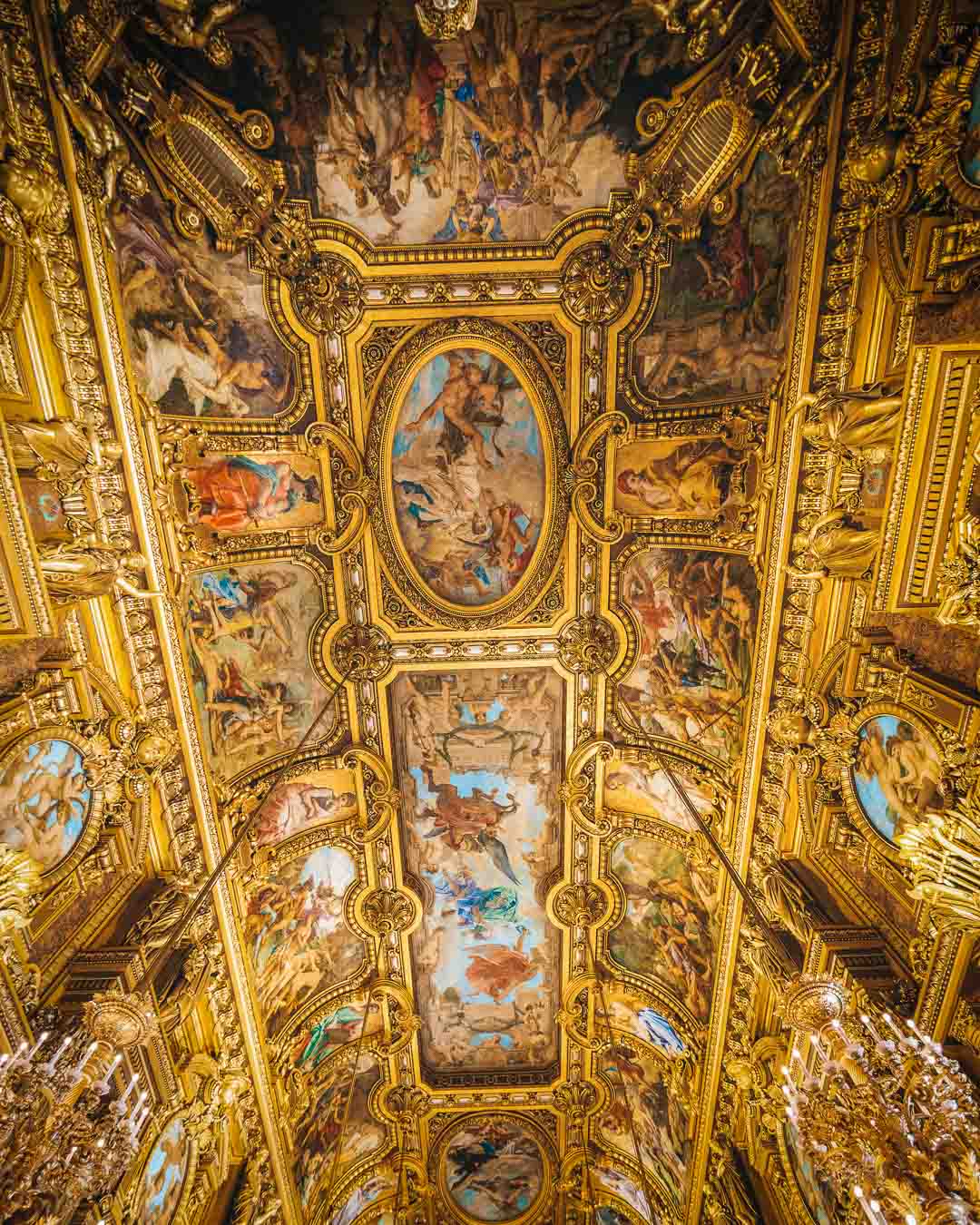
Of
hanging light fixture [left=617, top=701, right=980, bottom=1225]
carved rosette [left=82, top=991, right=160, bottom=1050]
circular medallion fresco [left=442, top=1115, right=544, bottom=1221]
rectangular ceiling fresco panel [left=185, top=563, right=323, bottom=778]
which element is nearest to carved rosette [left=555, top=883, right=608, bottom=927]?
circular medallion fresco [left=442, top=1115, right=544, bottom=1221]

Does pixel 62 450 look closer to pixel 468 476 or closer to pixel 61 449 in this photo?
pixel 61 449

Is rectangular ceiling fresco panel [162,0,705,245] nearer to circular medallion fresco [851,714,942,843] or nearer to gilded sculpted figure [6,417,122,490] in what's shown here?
gilded sculpted figure [6,417,122,490]

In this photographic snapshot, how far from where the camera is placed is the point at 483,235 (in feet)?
26.5

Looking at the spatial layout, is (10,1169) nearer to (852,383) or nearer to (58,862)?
(58,862)

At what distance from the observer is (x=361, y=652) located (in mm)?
10219

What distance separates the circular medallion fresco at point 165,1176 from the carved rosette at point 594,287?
36.7 feet

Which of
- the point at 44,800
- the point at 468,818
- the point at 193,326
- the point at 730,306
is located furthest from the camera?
the point at 468,818

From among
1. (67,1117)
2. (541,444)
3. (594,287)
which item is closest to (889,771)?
(541,444)

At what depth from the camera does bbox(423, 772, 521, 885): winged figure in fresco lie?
1123 centimetres

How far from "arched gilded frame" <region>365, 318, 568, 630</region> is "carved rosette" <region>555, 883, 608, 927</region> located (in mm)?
4937

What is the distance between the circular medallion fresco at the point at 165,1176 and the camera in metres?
7.51

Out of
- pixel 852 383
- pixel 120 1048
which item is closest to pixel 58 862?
pixel 120 1048

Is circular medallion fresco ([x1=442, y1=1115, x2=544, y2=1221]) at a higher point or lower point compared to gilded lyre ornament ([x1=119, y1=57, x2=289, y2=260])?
lower

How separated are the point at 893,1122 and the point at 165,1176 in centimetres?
806
